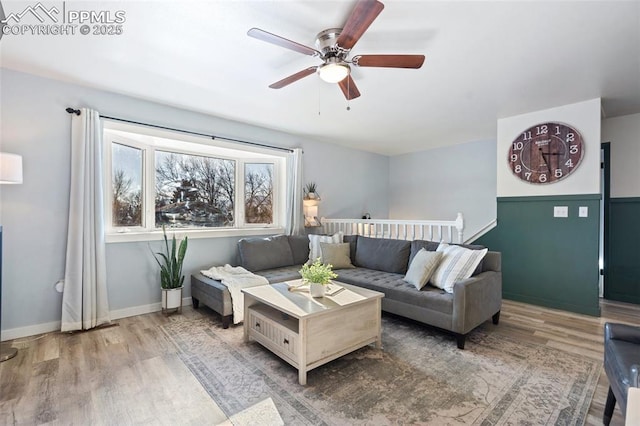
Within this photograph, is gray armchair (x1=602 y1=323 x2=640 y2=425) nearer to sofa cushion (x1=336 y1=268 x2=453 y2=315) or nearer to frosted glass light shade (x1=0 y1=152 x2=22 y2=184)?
sofa cushion (x1=336 y1=268 x2=453 y2=315)

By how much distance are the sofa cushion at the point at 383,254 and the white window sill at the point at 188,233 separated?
55.0 inches

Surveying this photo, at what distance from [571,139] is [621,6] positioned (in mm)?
2044

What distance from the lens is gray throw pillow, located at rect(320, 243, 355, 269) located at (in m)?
3.75

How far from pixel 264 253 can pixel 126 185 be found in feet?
5.97

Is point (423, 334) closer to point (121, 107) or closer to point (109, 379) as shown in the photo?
point (109, 379)

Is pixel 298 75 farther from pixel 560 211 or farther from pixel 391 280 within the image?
pixel 560 211

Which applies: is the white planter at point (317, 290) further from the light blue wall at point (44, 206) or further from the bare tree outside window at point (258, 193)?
the bare tree outside window at point (258, 193)

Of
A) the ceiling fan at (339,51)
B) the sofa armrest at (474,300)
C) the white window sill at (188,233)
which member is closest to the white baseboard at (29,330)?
the white window sill at (188,233)

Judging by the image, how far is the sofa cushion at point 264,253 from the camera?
12.0 ft

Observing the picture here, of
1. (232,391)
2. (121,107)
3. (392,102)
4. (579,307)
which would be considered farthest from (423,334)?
(121,107)

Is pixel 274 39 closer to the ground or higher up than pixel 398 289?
higher up

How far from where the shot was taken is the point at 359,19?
1563 millimetres

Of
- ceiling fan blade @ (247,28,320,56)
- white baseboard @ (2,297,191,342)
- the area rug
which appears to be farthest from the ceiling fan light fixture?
white baseboard @ (2,297,191,342)

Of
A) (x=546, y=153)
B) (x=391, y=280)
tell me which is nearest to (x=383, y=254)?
(x=391, y=280)
